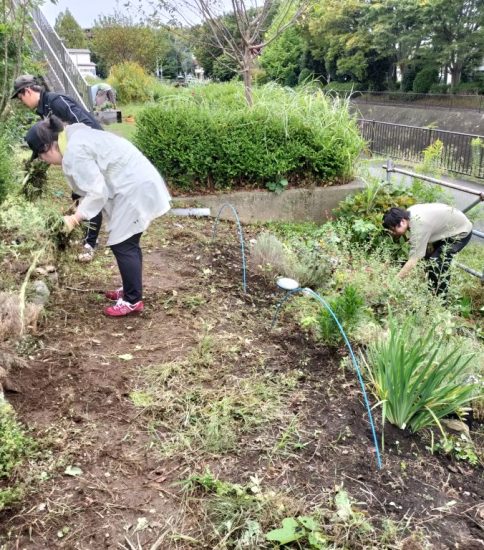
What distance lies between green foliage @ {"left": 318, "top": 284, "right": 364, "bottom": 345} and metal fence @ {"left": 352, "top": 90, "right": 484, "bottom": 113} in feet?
89.7

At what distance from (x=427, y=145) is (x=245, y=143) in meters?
8.32

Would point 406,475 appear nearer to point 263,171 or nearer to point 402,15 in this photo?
point 263,171

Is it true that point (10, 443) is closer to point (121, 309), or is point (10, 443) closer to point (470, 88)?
point (121, 309)

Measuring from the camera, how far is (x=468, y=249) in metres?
8.02

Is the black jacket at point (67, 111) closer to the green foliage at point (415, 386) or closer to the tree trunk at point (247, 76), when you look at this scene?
the green foliage at point (415, 386)

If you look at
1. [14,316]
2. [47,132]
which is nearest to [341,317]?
[14,316]

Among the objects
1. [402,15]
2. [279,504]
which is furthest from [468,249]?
[402,15]

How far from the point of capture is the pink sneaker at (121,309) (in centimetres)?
357

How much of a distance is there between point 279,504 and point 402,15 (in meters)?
36.1

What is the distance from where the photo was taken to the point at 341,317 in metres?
3.25

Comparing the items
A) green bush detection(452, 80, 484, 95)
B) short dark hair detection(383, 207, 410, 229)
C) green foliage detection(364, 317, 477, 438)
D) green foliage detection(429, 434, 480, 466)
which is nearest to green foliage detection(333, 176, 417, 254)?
short dark hair detection(383, 207, 410, 229)

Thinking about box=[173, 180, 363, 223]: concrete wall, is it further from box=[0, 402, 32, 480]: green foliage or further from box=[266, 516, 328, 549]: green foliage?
box=[266, 516, 328, 549]: green foliage

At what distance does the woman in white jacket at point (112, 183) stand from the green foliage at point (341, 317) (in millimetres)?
1306

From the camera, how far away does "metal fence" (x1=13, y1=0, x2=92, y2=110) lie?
467 inches
